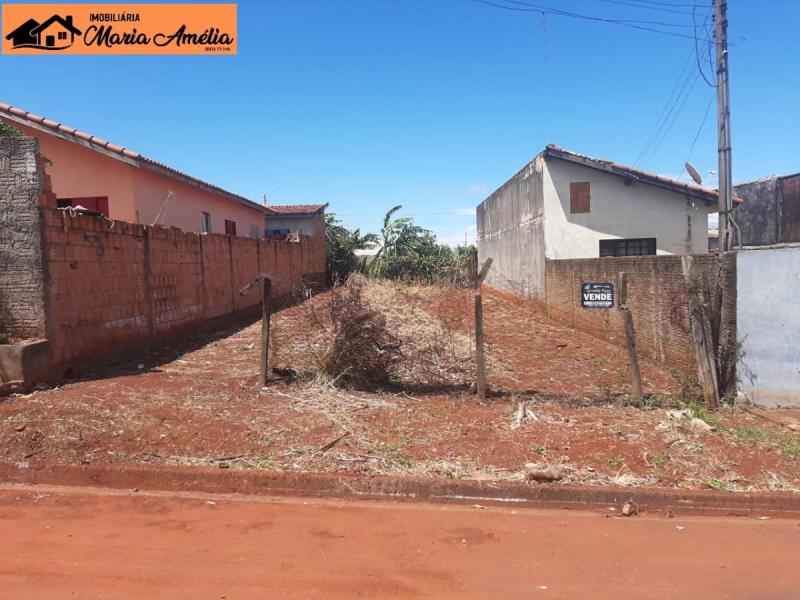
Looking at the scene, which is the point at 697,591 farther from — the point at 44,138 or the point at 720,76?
→ the point at 44,138

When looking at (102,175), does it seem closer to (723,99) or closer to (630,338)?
(630,338)

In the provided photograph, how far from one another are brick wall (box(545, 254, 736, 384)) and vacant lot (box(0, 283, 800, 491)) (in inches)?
29.4

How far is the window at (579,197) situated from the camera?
1478cm

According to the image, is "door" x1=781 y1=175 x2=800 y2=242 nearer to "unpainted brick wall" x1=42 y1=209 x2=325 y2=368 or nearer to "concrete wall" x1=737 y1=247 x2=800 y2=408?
"concrete wall" x1=737 y1=247 x2=800 y2=408

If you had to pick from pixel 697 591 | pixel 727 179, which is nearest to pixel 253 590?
pixel 697 591

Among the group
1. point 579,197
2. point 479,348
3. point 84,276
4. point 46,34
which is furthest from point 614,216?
point 46,34

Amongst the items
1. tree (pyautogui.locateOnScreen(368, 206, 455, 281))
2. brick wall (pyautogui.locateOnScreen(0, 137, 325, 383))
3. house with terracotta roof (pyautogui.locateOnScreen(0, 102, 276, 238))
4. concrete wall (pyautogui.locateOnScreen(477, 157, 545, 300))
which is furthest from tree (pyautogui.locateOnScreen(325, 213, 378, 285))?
brick wall (pyautogui.locateOnScreen(0, 137, 325, 383))

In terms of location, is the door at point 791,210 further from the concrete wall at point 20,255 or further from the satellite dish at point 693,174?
the concrete wall at point 20,255

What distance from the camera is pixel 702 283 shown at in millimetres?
6824

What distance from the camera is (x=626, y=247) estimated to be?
14945mm

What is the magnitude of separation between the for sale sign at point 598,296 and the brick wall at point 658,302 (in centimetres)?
119

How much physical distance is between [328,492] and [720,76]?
32.4 feet

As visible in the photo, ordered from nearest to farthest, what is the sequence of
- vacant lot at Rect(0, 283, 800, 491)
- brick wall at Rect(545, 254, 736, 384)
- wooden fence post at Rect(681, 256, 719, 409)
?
1. vacant lot at Rect(0, 283, 800, 491)
2. wooden fence post at Rect(681, 256, 719, 409)
3. brick wall at Rect(545, 254, 736, 384)

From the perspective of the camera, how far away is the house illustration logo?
8.99m
